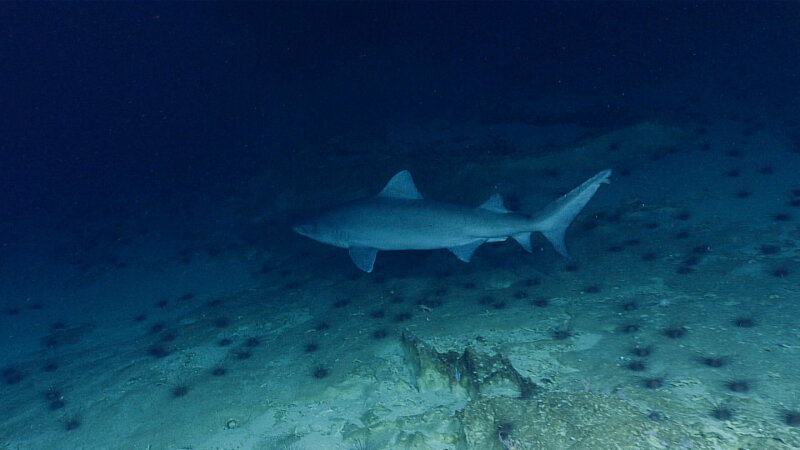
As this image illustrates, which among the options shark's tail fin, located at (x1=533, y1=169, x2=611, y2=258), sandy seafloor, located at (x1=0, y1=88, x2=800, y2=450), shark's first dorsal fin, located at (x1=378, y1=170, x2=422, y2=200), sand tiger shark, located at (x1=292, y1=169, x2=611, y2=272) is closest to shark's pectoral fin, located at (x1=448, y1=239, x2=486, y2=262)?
sand tiger shark, located at (x1=292, y1=169, x2=611, y2=272)

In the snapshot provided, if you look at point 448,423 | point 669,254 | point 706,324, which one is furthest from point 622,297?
point 448,423

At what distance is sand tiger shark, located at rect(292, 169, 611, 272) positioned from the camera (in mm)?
6203

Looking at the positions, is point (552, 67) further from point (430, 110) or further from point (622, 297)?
point (622, 297)

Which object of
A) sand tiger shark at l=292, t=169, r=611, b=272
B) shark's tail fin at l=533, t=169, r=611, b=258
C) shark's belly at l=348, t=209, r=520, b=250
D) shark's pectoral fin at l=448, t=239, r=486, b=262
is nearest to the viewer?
shark's tail fin at l=533, t=169, r=611, b=258

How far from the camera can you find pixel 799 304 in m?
5.51

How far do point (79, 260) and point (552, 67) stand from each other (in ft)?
90.0

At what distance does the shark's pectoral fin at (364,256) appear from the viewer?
759 cm

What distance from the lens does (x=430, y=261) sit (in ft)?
30.7

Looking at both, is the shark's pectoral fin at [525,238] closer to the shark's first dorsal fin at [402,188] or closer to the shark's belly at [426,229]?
the shark's belly at [426,229]

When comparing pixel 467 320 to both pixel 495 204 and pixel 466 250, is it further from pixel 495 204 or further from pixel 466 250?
pixel 495 204

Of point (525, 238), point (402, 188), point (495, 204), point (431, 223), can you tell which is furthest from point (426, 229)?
point (525, 238)

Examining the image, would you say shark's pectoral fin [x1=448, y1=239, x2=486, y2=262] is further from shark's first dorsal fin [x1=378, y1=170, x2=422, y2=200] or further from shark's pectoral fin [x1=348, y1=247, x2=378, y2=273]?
shark's pectoral fin [x1=348, y1=247, x2=378, y2=273]

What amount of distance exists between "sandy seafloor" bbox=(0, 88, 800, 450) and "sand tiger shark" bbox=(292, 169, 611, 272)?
3.44ft

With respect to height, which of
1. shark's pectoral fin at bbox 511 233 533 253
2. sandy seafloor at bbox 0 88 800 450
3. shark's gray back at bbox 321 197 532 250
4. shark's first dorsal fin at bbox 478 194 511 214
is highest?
shark's first dorsal fin at bbox 478 194 511 214
